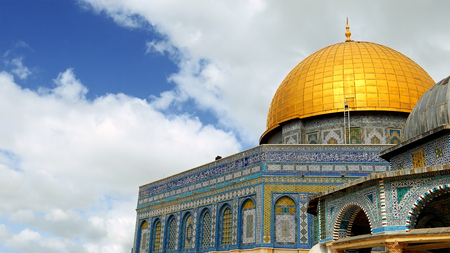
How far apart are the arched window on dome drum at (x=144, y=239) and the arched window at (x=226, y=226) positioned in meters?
5.44

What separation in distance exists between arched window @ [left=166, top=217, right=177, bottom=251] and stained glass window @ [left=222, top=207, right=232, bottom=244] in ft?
10.6

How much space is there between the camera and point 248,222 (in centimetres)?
1631

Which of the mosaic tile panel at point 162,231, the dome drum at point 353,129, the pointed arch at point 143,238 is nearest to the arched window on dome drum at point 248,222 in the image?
the dome drum at point 353,129

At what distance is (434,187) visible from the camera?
8.91 metres

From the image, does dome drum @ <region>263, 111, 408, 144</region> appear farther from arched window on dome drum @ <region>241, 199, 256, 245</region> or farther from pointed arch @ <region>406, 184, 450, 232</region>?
pointed arch @ <region>406, 184, 450, 232</region>

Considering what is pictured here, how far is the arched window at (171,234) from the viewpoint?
65.2ft

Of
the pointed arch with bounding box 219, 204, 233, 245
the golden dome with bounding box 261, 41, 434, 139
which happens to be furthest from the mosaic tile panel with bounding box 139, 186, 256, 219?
the golden dome with bounding box 261, 41, 434, 139

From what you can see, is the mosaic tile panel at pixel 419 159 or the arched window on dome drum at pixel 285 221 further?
the arched window on dome drum at pixel 285 221

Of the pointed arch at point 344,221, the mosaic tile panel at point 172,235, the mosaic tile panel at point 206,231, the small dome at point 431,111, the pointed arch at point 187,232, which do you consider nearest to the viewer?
the pointed arch at point 344,221

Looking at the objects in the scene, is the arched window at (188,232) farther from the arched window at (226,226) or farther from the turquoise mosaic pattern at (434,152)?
the turquoise mosaic pattern at (434,152)

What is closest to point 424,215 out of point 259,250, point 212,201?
point 259,250

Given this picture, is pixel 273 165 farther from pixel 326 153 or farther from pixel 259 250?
pixel 259 250

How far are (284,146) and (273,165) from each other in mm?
802

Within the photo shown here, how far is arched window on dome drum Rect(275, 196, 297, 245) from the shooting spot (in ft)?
50.8
